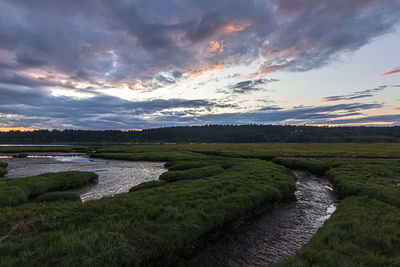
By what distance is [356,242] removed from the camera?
9.86m

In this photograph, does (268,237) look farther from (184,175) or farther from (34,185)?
(34,185)

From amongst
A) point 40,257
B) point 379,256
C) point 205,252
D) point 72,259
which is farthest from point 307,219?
point 40,257

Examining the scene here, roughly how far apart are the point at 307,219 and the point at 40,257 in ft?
59.8

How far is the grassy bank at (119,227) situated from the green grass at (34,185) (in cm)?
770

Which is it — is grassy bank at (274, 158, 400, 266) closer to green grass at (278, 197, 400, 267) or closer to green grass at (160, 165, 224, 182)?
green grass at (278, 197, 400, 267)

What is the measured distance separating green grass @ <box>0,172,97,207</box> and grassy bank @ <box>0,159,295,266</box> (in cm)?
770

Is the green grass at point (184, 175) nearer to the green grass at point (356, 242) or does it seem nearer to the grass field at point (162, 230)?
the grass field at point (162, 230)

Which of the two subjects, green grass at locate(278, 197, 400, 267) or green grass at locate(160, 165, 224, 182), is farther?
green grass at locate(160, 165, 224, 182)

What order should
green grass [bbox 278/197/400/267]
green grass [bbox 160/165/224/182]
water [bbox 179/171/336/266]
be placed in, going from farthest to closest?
green grass [bbox 160/165/224/182] < water [bbox 179/171/336/266] < green grass [bbox 278/197/400/267]

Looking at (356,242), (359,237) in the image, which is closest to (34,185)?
(356,242)

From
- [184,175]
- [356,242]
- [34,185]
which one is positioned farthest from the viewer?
[184,175]

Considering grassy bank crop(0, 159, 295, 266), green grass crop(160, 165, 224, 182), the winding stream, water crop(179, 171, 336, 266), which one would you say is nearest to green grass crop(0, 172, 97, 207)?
the winding stream

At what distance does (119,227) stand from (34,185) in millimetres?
20441

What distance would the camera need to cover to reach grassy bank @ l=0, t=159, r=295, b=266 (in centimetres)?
838
